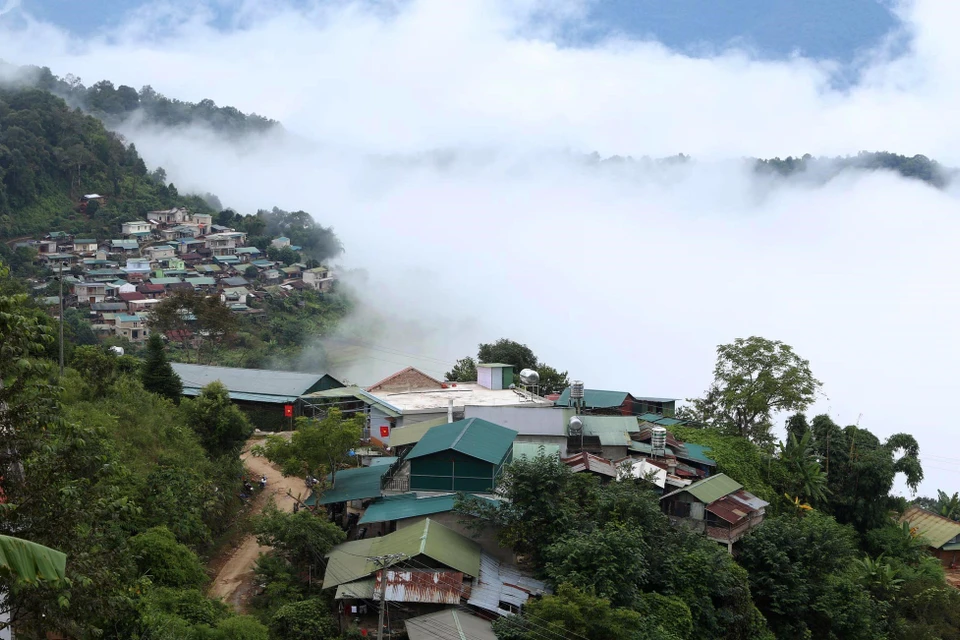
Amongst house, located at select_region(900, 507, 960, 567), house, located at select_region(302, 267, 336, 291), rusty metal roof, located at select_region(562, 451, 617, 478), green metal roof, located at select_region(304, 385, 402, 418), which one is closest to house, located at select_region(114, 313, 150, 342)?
house, located at select_region(302, 267, 336, 291)

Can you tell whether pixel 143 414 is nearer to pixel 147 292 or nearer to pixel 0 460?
pixel 0 460

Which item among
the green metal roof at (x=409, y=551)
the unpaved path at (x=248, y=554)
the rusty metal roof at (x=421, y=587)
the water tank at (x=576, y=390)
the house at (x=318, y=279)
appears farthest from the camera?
the house at (x=318, y=279)

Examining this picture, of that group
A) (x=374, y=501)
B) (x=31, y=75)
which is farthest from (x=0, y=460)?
(x=31, y=75)

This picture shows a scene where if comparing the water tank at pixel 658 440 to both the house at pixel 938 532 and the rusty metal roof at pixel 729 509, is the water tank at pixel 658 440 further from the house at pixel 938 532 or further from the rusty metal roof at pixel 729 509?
the house at pixel 938 532

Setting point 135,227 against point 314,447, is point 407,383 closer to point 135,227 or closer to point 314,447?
point 314,447

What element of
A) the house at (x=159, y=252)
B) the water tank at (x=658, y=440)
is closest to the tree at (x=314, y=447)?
the water tank at (x=658, y=440)

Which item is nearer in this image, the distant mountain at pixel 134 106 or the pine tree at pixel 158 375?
the pine tree at pixel 158 375

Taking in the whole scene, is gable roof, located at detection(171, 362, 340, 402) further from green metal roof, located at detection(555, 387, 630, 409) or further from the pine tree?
green metal roof, located at detection(555, 387, 630, 409)
